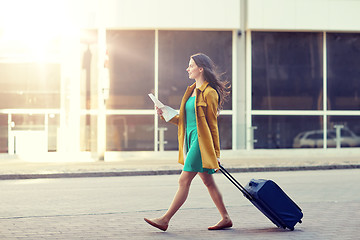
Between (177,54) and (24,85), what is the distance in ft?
14.8

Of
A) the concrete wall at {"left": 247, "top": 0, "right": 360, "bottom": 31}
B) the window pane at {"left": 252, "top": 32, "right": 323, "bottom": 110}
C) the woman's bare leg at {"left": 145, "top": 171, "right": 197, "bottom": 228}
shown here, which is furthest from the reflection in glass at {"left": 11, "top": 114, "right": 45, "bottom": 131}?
the woman's bare leg at {"left": 145, "top": 171, "right": 197, "bottom": 228}

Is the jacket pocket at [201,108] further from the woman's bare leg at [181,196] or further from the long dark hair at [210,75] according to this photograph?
the woman's bare leg at [181,196]

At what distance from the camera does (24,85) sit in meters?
21.5

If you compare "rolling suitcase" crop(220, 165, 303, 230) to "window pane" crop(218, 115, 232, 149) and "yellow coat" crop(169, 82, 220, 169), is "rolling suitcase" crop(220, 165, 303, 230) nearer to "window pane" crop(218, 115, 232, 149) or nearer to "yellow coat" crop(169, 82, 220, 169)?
"yellow coat" crop(169, 82, 220, 169)

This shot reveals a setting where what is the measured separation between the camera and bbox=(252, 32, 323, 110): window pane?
22438 mm

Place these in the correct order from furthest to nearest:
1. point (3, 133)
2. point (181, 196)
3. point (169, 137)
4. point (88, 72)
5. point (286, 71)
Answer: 1. point (286, 71)
2. point (169, 137)
3. point (88, 72)
4. point (3, 133)
5. point (181, 196)

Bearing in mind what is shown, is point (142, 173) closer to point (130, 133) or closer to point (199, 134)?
point (130, 133)

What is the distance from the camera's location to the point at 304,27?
2230 cm

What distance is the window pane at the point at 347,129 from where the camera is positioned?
22875 millimetres

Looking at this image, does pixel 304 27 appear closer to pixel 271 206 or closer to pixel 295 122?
pixel 295 122

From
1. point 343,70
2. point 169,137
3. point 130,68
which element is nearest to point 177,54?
point 130,68

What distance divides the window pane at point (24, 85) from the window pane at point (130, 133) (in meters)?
1.96

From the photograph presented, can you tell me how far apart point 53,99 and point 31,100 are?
63 centimetres

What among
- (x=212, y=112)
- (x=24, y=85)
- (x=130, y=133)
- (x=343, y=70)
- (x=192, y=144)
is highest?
(x=343, y=70)
